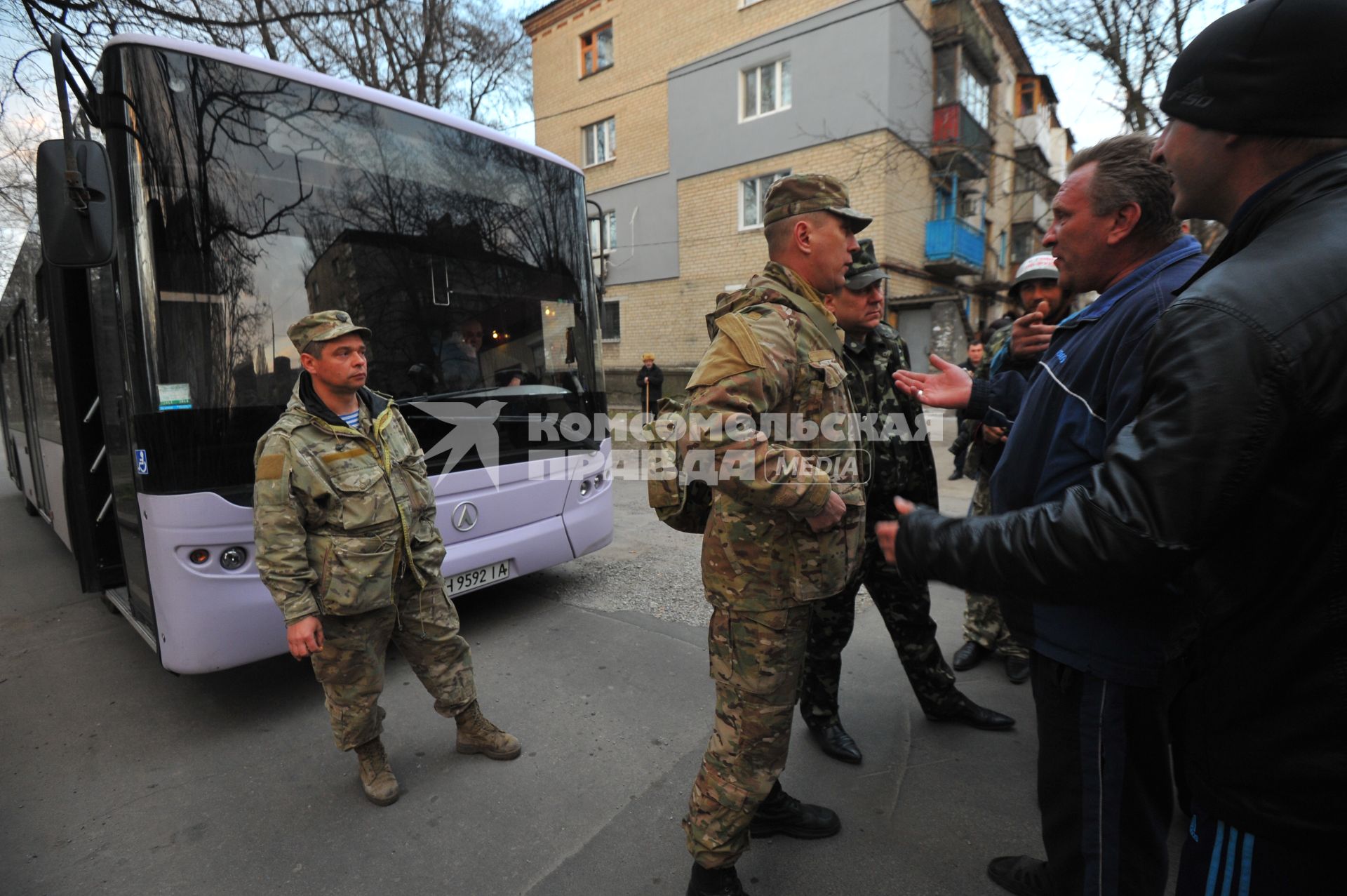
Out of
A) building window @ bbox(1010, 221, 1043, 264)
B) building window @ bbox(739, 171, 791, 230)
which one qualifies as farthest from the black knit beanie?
building window @ bbox(1010, 221, 1043, 264)

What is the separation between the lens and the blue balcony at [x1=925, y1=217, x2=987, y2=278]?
15.4 metres

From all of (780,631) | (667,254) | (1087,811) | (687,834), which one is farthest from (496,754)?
(667,254)

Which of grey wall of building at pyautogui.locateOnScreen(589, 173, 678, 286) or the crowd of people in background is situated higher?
grey wall of building at pyautogui.locateOnScreen(589, 173, 678, 286)

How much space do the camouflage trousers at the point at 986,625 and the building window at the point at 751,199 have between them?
13.2 metres

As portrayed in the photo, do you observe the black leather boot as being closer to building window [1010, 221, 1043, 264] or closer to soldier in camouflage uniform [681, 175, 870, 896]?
soldier in camouflage uniform [681, 175, 870, 896]

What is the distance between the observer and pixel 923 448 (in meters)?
2.85

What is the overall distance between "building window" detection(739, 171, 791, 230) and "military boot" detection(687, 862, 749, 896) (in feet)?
49.5

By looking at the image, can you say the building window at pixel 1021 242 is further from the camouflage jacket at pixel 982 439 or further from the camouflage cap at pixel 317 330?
the camouflage cap at pixel 317 330

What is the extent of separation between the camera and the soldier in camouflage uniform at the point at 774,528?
5.78 feet

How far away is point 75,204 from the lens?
247 centimetres

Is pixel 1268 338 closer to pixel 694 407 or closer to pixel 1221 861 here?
pixel 1221 861

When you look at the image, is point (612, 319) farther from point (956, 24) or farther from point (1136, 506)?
point (1136, 506)

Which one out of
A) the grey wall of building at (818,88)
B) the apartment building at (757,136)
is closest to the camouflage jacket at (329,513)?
the apartment building at (757,136)

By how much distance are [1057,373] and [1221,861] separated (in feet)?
3.21
